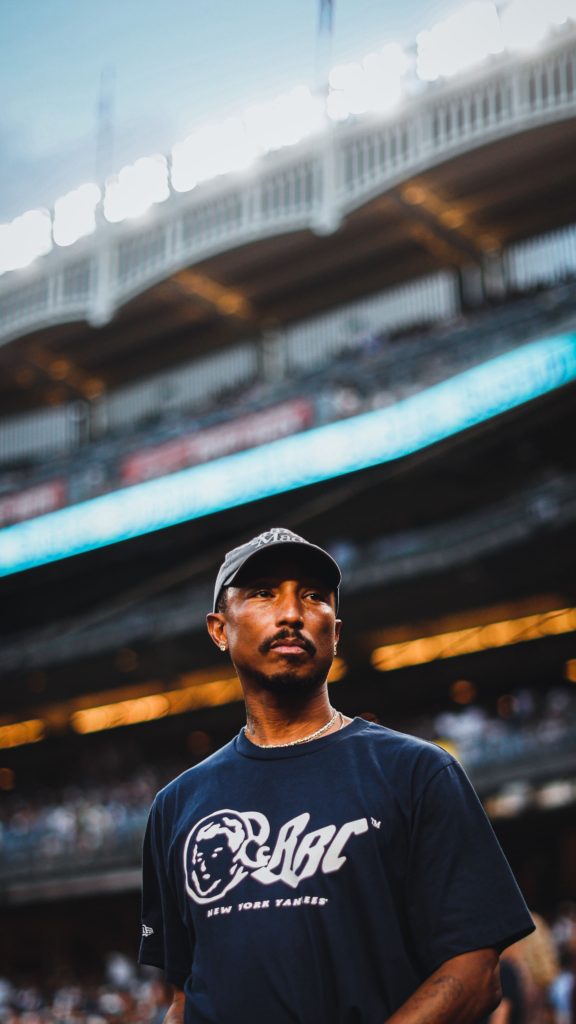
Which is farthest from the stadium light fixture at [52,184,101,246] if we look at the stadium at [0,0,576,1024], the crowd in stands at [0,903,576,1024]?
the crowd in stands at [0,903,576,1024]

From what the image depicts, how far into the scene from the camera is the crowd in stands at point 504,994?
5.24m

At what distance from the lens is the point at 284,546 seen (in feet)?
8.68

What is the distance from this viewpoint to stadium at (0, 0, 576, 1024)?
24172 millimetres

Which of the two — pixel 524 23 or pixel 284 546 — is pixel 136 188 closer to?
pixel 524 23

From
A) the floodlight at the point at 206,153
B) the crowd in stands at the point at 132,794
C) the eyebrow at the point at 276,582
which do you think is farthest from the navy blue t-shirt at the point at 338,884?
the floodlight at the point at 206,153

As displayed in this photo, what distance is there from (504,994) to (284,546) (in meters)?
3.38

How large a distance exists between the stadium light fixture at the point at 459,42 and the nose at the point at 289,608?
27.7m

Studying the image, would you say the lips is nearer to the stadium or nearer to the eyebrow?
the eyebrow

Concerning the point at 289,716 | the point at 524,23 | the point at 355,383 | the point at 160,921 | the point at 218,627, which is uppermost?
the point at 524,23

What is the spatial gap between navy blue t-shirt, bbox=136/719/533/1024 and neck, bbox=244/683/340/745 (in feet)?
0.26

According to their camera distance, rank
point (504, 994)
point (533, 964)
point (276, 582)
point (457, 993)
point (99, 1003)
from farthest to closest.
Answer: point (99, 1003)
point (533, 964)
point (504, 994)
point (276, 582)
point (457, 993)

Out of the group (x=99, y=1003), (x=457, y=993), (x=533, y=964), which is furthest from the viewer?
(x=99, y=1003)

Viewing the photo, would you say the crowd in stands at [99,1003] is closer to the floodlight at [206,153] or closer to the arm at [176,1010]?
the arm at [176,1010]

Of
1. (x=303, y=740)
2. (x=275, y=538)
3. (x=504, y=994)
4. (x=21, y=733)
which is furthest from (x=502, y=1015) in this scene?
(x=21, y=733)
